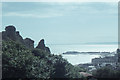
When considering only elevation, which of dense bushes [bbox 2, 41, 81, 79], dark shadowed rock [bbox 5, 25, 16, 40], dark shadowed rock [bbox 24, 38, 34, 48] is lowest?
dense bushes [bbox 2, 41, 81, 79]

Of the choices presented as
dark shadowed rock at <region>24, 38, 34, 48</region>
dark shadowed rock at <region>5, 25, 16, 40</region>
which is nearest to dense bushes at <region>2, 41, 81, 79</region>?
dark shadowed rock at <region>5, 25, 16, 40</region>

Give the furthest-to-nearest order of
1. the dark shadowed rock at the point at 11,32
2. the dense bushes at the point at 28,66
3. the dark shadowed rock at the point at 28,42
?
the dark shadowed rock at the point at 28,42, the dark shadowed rock at the point at 11,32, the dense bushes at the point at 28,66

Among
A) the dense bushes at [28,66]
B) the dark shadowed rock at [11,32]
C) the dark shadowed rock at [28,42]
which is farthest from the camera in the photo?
the dark shadowed rock at [28,42]

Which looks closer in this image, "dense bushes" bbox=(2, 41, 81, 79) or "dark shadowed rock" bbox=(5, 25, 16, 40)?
"dense bushes" bbox=(2, 41, 81, 79)

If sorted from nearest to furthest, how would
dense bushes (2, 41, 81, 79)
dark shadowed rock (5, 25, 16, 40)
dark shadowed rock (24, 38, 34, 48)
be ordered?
dense bushes (2, 41, 81, 79), dark shadowed rock (5, 25, 16, 40), dark shadowed rock (24, 38, 34, 48)

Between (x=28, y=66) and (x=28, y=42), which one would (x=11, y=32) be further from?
(x=28, y=66)

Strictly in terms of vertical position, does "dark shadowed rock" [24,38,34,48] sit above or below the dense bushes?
above

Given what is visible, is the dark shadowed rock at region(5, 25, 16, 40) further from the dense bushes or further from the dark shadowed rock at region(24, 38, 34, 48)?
the dense bushes

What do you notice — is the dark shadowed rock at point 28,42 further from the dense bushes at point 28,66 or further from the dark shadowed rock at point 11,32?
the dense bushes at point 28,66

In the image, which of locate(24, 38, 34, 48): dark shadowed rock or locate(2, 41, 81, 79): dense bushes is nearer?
locate(2, 41, 81, 79): dense bushes

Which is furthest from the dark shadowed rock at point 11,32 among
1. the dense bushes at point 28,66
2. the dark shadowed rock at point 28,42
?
the dense bushes at point 28,66

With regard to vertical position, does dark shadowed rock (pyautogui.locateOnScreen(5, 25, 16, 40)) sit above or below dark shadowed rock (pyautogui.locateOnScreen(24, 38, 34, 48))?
above

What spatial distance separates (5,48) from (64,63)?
2.36m

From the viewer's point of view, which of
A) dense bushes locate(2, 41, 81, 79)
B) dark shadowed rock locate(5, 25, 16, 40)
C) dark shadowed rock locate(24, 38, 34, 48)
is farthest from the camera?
dark shadowed rock locate(24, 38, 34, 48)
